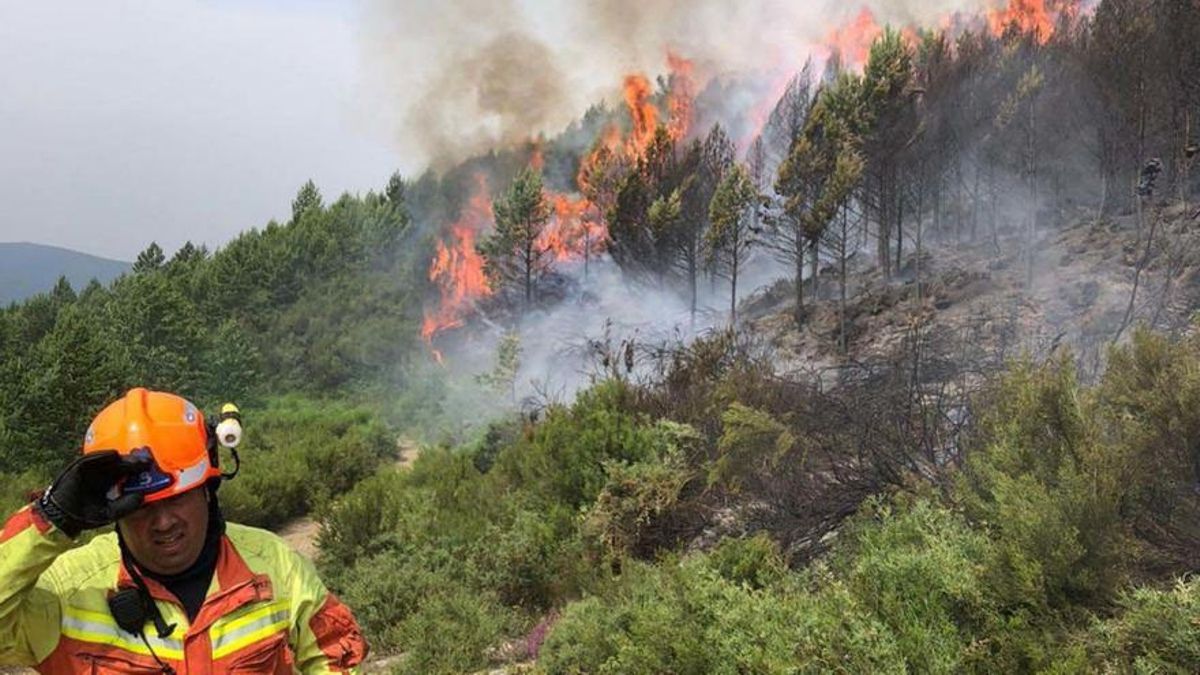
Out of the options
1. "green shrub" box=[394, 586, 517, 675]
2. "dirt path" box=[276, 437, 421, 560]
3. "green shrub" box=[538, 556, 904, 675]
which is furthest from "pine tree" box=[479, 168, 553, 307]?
"green shrub" box=[538, 556, 904, 675]

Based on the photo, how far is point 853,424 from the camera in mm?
6500

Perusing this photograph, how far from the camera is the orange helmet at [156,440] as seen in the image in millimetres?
1853

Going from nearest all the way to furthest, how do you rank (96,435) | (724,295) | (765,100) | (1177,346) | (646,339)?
(96,435) → (1177,346) → (646,339) → (724,295) → (765,100)

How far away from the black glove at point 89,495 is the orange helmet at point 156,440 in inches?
1.6

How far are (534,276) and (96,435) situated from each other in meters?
26.9

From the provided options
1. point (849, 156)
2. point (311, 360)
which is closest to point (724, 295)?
point (849, 156)

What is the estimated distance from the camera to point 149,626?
1.89 m

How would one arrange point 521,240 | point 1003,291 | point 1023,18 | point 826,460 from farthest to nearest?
point 521,240 < point 1023,18 < point 1003,291 < point 826,460

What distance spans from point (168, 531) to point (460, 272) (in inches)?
1190

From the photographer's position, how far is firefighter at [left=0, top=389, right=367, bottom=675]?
1.75m

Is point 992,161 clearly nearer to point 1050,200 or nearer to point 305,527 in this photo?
point 1050,200

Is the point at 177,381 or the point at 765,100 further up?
the point at 765,100

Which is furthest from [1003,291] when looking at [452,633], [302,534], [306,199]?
[306,199]

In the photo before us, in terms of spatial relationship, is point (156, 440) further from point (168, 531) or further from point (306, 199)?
point (306, 199)
